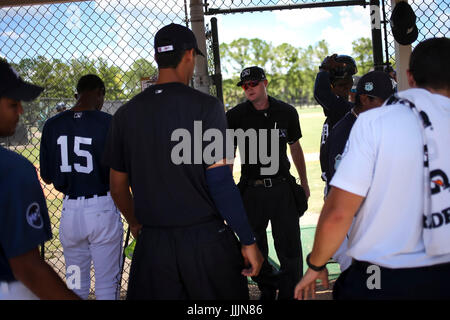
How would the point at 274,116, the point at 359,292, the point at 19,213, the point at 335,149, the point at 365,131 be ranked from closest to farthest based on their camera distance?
the point at 19,213
the point at 365,131
the point at 359,292
the point at 335,149
the point at 274,116

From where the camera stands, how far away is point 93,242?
406 cm

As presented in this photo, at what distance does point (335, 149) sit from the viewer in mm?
3416

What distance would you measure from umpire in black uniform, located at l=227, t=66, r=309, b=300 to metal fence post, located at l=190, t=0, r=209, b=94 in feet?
3.01

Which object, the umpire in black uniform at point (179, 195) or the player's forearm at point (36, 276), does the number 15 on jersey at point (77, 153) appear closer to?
Answer: the umpire in black uniform at point (179, 195)

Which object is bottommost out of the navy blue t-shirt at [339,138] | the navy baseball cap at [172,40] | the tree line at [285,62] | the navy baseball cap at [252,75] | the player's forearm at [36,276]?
the player's forearm at [36,276]

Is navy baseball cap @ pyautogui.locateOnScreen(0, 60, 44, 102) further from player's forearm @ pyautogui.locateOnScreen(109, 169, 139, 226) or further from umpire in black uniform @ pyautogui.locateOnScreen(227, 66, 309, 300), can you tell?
umpire in black uniform @ pyautogui.locateOnScreen(227, 66, 309, 300)

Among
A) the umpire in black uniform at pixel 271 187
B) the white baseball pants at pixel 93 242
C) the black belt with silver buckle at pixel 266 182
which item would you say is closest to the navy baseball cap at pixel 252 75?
the umpire in black uniform at pixel 271 187

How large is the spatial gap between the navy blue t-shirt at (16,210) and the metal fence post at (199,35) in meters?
2.20

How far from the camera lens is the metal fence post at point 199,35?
3.84m

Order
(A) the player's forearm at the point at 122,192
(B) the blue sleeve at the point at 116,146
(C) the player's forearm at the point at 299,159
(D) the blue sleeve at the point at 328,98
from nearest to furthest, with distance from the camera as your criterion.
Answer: (B) the blue sleeve at the point at 116,146, (A) the player's forearm at the point at 122,192, (D) the blue sleeve at the point at 328,98, (C) the player's forearm at the point at 299,159

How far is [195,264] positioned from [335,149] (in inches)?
59.1

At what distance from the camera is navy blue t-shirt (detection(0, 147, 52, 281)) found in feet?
5.81
